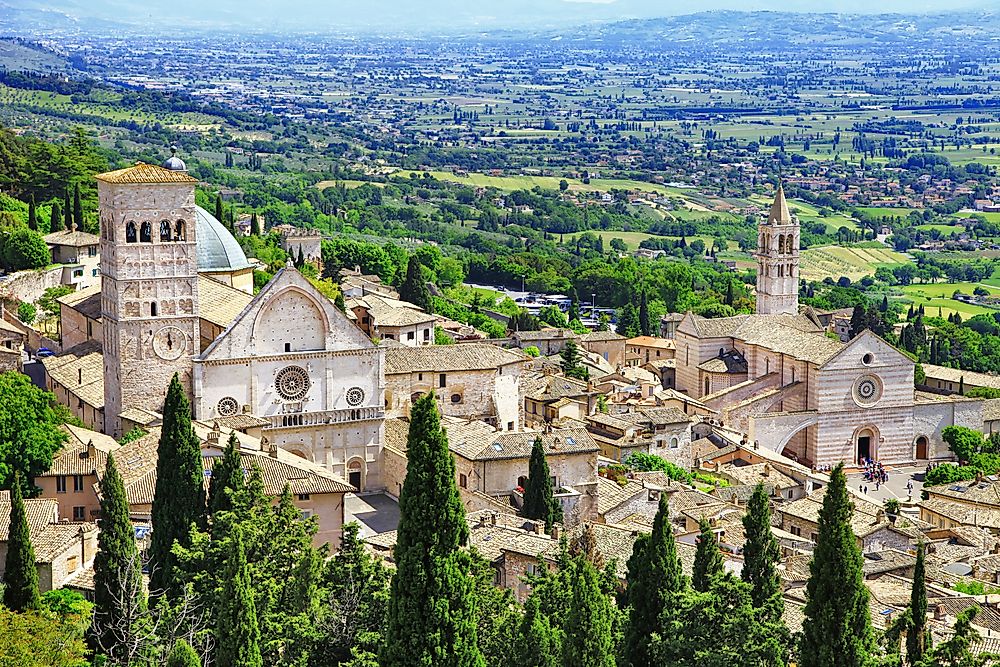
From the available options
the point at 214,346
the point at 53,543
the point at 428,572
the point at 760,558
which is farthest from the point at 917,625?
the point at 214,346

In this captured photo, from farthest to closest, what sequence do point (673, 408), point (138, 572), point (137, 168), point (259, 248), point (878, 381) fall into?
point (259, 248)
point (878, 381)
point (673, 408)
point (137, 168)
point (138, 572)

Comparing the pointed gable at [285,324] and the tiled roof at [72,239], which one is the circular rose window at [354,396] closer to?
the pointed gable at [285,324]

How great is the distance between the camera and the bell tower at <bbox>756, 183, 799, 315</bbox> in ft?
232

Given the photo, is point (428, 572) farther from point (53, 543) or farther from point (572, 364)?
point (572, 364)

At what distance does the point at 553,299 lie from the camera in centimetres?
9288

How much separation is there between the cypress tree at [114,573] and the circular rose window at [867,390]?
3423cm

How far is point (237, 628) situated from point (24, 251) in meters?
37.0

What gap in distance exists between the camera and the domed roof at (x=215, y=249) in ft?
179

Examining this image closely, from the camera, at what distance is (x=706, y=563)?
99.3ft

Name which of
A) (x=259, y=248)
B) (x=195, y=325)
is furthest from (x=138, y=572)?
(x=259, y=248)

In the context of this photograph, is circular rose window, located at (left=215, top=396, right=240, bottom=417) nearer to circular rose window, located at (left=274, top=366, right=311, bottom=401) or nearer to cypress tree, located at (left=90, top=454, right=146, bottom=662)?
circular rose window, located at (left=274, top=366, right=311, bottom=401)

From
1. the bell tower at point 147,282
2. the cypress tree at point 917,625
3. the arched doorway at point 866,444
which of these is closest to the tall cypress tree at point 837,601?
the cypress tree at point 917,625

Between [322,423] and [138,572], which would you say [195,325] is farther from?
[138,572]

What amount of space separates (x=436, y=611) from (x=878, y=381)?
38.9 m
